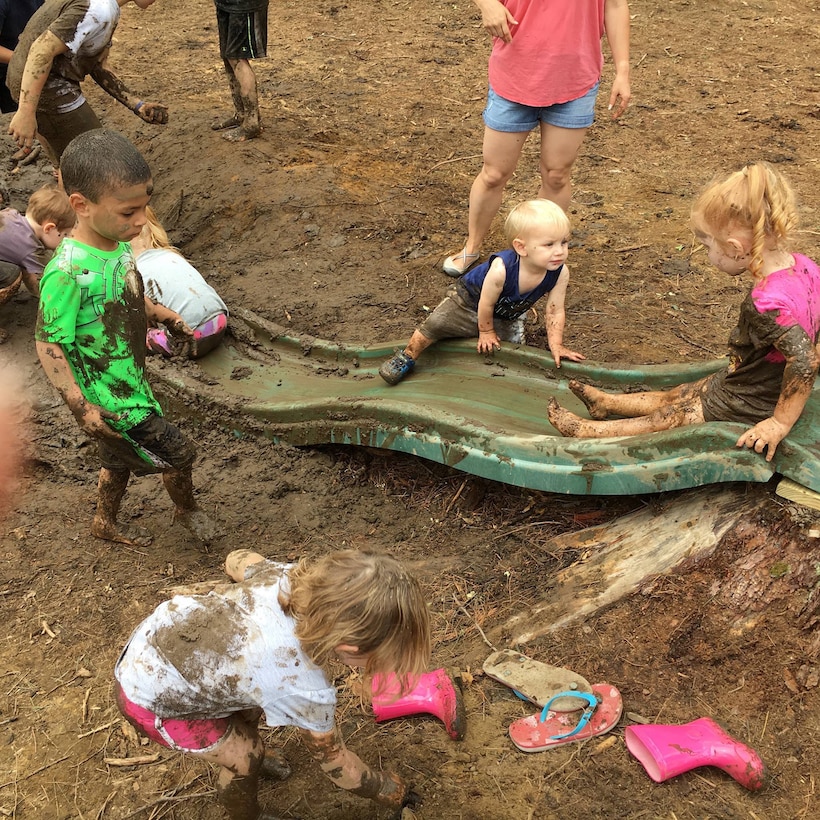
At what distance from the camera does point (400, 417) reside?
3.88 m

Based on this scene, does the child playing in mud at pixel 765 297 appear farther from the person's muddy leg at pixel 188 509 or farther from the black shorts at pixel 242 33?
the black shorts at pixel 242 33

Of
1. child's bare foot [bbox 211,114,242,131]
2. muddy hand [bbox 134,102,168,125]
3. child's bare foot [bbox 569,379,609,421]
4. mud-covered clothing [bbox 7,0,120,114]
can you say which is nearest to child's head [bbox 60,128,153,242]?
child's bare foot [bbox 569,379,609,421]

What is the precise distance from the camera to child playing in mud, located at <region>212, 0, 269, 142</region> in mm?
6516

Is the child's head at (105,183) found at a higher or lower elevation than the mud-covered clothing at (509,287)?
higher

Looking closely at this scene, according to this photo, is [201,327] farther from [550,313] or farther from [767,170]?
[767,170]

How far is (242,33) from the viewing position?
6562mm

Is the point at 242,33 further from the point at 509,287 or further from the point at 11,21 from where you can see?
the point at 509,287

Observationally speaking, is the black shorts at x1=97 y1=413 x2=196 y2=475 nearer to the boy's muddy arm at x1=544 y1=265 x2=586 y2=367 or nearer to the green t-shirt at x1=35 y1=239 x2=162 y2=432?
the green t-shirt at x1=35 y1=239 x2=162 y2=432

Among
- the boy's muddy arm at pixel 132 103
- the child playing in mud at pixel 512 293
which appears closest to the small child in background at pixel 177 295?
the child playing in mud at pixel 512 293

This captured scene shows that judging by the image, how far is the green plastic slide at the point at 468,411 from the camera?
9.98ft

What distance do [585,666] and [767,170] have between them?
1.78 metres

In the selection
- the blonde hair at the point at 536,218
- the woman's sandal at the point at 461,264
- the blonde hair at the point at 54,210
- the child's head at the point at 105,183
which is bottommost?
the woman's sandal at the point at 461,264

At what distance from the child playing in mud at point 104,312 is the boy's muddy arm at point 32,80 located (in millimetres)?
2150

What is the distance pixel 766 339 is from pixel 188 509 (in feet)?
8.24
